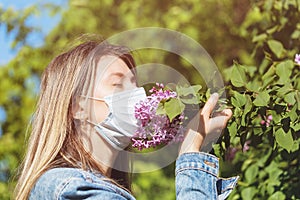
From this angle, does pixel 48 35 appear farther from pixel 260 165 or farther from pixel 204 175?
pixel 204 175

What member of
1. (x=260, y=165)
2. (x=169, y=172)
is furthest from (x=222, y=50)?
(x=260, y=165)

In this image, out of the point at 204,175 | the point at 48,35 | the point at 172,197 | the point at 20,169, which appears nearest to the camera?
the point at 204,175

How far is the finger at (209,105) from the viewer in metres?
1.78

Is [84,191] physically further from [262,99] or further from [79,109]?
[262,99]

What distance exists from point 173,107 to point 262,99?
306 millimetres

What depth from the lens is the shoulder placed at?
5.61ft

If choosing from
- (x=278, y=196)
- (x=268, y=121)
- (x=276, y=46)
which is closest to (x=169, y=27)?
(x=276, y=46)

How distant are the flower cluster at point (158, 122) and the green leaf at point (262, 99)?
24 cm

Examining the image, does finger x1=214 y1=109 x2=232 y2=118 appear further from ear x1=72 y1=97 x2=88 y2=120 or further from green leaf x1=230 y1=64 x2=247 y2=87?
ear x1=72 y1=97 x2=88 y2=120

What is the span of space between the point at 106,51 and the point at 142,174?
2965 mm

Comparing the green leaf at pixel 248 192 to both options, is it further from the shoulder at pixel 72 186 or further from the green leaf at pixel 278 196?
the shoulder at pixel 72 186

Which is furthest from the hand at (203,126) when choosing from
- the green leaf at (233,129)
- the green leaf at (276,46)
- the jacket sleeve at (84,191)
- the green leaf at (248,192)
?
the green leaf at (276,46)

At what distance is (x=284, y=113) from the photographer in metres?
2.02

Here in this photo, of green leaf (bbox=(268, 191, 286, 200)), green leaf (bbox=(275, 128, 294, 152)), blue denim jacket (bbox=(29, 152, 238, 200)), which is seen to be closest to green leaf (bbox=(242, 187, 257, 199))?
green leaf (bbox=(268, 191, 286, 200))
